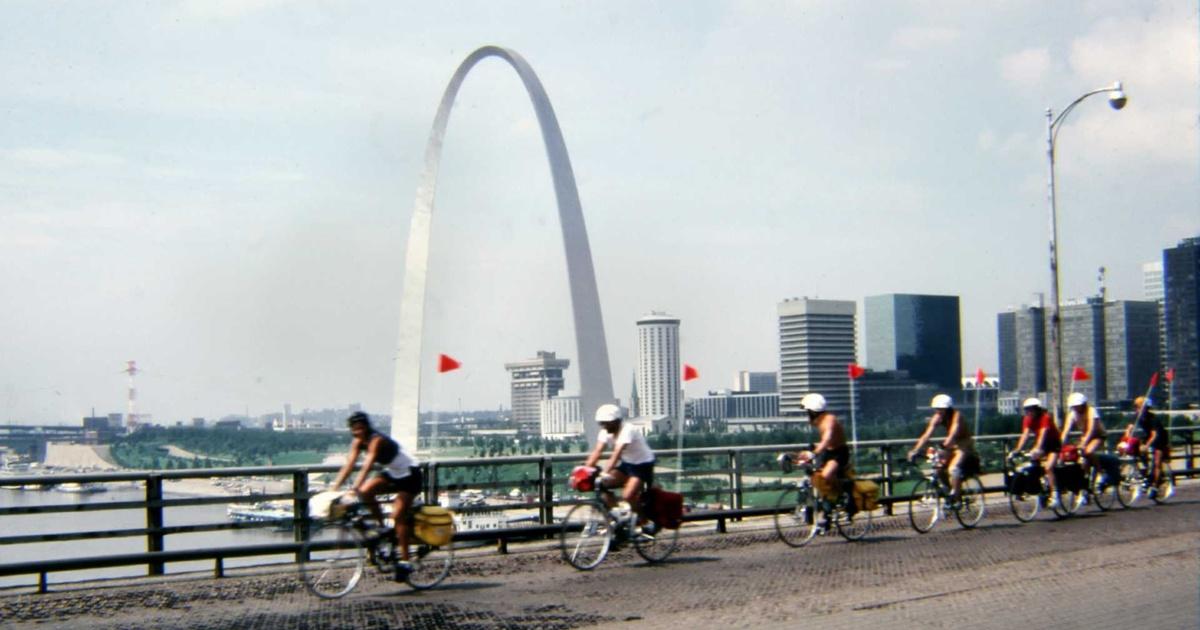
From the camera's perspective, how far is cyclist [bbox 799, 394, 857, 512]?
48.1ft

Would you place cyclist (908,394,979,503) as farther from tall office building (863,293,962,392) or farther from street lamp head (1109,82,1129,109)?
tall office building (863,293,962,392)

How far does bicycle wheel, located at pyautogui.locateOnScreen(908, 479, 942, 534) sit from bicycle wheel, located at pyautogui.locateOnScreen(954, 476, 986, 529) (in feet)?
0.97

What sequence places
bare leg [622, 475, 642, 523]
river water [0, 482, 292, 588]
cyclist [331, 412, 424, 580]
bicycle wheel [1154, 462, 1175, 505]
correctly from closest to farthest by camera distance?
1. cyclist [331, 412, 424, 580]
2. river water [0, 482, 292, 588]
3. bare leg [622, 475, 642, 523]
4. bicycle wheel [1154, 462, 1175, 505]

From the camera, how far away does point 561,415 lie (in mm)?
36688

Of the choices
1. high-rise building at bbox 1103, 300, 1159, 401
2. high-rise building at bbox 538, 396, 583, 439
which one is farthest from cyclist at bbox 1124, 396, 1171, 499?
high-rise building at bbox 1103, 300, 1159, 401

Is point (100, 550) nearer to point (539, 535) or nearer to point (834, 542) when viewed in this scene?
point (539, 535)

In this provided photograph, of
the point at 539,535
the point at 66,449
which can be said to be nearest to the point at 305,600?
the point at 539,535

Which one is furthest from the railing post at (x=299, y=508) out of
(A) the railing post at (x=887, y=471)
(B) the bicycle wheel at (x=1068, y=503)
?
(B) the bicycle wheel at (x=1068, y=503)

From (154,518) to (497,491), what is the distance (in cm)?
410

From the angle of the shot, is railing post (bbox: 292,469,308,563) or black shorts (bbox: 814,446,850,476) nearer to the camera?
railing post (bbox: 292,469,308,563)

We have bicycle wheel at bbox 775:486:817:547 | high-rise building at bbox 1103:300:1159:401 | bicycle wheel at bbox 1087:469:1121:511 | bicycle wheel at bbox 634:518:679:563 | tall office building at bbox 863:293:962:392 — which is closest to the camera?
bicycle wheel at bbox 634:518:679:563

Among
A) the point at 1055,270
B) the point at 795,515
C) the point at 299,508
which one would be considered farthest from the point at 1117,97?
the point at 299,508

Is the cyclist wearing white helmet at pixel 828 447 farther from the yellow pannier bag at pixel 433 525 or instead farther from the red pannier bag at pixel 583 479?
the yellow pannier bag at pixel 433 525

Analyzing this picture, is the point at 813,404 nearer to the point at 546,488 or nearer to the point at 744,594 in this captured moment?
the point at 546,488
